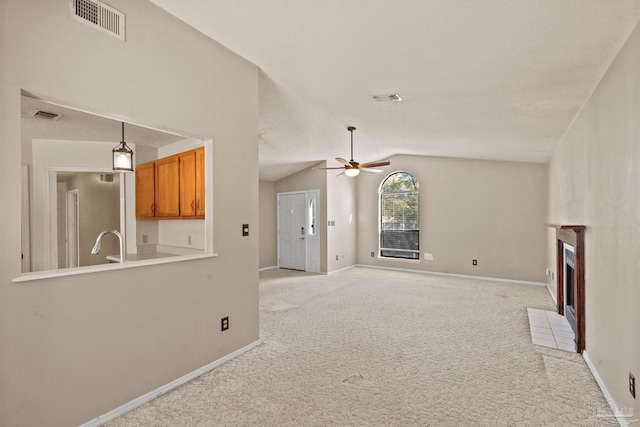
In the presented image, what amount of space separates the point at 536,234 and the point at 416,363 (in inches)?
192

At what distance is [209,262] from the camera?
9.63ft

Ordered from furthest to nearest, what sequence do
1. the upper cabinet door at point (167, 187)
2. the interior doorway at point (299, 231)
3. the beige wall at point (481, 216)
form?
1. the interior doorway at point (299, 231)
2. the beige wall at point (481, 216)
3. the upper cabinet door at point (167, 187)

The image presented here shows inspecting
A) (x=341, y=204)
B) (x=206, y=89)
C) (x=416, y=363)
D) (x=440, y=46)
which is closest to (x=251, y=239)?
(x=206, y=89)

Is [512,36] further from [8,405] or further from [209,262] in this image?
[8,405]

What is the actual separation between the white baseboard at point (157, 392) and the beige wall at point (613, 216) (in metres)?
2.90

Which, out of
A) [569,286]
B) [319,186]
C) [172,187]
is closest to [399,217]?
[319,186]

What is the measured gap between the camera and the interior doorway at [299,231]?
7.81 meters

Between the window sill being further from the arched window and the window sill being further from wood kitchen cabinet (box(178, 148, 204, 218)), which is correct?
the arched window

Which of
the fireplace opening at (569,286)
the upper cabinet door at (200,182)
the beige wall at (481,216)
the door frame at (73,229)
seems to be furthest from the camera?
the beige wall at (481,216)

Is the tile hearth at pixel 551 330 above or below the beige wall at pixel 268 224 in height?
below

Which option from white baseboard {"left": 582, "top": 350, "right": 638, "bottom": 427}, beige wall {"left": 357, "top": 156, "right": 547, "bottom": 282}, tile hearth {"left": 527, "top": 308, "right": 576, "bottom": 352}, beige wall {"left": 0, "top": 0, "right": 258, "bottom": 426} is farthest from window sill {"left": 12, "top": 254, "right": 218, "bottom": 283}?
beige wall {"left": 357, "top": 156, "right": 547, "bottom": 282}

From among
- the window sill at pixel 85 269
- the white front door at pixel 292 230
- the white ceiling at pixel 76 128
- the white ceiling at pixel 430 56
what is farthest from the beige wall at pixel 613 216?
the white front door at pixel 292 230

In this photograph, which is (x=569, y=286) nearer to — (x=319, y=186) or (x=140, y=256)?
(x=319, y=186)

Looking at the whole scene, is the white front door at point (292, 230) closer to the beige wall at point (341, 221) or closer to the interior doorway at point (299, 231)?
the interior doorway at point (299, 231)
